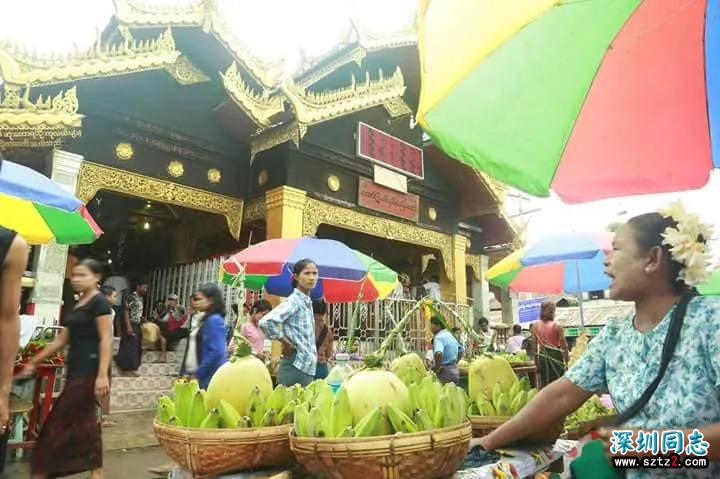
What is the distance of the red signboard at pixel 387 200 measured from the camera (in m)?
10.1

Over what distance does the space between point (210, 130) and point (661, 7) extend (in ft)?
25.4

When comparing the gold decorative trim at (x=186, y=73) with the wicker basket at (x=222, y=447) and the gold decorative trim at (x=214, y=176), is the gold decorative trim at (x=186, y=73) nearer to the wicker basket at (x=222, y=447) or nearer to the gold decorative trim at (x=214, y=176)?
the gold decorative trim at (x=214, y=176)

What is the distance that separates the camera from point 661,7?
206cm

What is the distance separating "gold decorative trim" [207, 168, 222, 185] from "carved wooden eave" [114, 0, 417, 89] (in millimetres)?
1739

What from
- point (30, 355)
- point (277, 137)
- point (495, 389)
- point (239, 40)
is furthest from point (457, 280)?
point (495, 389)

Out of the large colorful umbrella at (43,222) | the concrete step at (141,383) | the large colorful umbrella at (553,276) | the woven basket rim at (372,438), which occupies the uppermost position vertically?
the large colorful umbrella at (43,222)

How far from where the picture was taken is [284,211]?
837cm

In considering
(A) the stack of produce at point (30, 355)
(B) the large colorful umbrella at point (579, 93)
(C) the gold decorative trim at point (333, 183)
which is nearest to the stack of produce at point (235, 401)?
(B) the large colorful umbrella at point (579, 93)

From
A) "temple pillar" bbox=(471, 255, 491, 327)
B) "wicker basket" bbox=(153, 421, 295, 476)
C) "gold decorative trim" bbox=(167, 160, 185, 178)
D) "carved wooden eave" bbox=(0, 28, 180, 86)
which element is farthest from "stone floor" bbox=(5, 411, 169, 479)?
"temple pillar" bbox=(471, 255, 491, 327)

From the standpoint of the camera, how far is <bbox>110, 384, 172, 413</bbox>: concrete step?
6828 millimetres

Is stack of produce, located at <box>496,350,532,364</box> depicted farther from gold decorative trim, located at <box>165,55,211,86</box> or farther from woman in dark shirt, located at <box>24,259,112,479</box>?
gold decorative trim, located at <box>165,55,211,86</box>

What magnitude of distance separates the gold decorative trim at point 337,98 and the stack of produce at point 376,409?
6.89 meters

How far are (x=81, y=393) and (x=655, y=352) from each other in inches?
127

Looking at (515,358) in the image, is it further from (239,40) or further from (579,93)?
(239,40)
